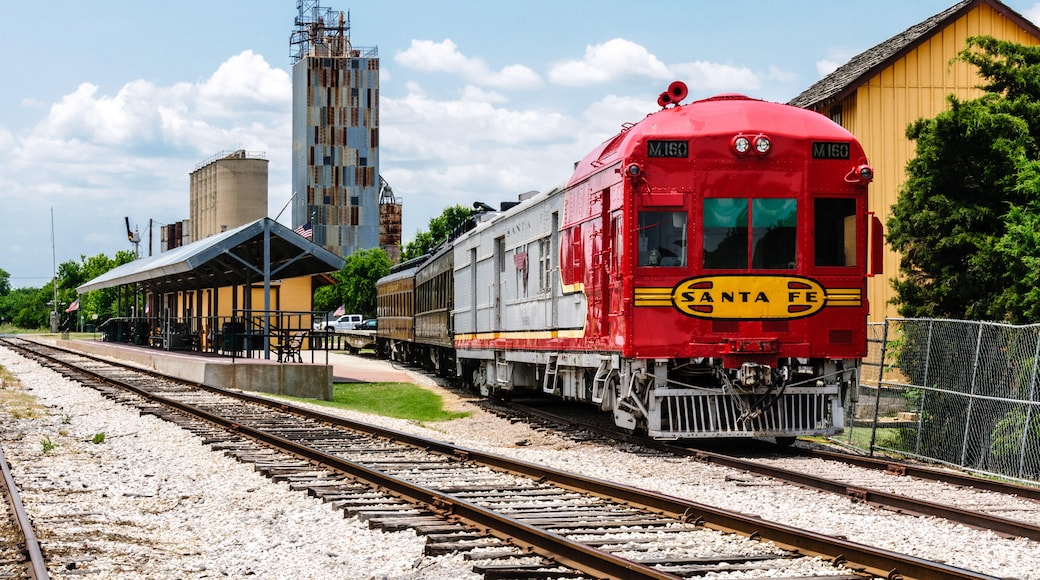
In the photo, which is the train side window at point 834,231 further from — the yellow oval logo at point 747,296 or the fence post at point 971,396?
the fence post at point 971,396

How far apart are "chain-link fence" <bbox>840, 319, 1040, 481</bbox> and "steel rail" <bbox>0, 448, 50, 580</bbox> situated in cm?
901

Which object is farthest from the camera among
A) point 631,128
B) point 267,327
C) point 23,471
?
point 267,327

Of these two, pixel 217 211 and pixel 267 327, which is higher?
pixel 217 211

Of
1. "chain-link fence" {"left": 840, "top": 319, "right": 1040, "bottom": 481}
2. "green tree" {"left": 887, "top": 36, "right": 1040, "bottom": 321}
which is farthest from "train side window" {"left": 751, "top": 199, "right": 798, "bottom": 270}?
"green tree" {"left": 887, "top": 36, "right": 1040, "bottom": 321}

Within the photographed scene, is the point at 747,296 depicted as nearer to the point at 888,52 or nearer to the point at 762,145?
the point at 762,145

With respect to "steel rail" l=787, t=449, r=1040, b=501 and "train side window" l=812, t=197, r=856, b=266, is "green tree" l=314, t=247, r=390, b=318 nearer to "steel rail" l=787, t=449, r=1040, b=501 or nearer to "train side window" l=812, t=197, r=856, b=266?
"train side window" l=812, t=197, r=856, b=266

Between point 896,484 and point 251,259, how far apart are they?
77.3 feet

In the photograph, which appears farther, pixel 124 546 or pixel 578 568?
pixel 124 546

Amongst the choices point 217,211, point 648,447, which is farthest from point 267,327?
point 217,211

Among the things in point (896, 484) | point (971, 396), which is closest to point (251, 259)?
point (971, 396)

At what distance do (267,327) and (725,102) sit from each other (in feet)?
56.7

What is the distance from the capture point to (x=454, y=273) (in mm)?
26156

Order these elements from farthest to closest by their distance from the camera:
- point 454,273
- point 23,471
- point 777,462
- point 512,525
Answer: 1. point 454,273
2. point 777,462
3. point 23,471
4. point 512,525

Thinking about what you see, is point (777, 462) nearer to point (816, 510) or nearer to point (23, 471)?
point (816, 510)
